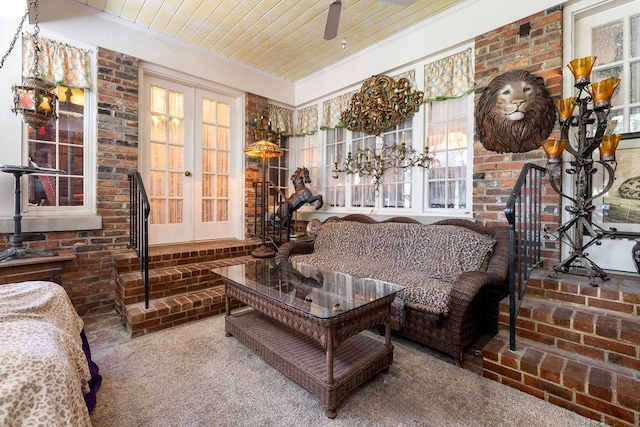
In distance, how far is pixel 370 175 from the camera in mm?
3775

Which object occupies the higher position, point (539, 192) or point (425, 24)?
point (425, 24)

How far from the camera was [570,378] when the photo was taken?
153 cm

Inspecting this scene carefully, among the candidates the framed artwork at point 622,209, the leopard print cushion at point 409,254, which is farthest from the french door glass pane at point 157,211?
the framed artwork at point 622,209

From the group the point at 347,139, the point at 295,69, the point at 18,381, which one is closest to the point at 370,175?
the point at 347,139

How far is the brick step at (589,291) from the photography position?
5.73ft

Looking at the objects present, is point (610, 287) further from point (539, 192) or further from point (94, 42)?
point (94, 42)

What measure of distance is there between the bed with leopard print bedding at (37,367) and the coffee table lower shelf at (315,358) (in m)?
0.95

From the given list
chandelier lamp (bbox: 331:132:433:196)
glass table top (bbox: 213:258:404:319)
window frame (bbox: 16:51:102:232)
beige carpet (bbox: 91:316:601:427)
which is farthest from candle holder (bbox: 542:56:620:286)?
window frame (bbox: 16:51:102:232)

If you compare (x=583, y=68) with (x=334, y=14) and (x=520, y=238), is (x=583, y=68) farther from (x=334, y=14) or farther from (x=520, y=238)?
(x=334, y=14)

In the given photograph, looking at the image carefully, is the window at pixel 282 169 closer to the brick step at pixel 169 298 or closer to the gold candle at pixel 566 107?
the brick step at pixel 169 298

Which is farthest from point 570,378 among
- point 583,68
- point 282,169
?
point 282,169

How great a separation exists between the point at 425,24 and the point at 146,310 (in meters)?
4.00

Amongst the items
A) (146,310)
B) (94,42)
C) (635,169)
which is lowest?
(146,310)

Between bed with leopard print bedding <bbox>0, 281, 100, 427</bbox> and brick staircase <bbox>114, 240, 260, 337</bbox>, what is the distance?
1155mm
